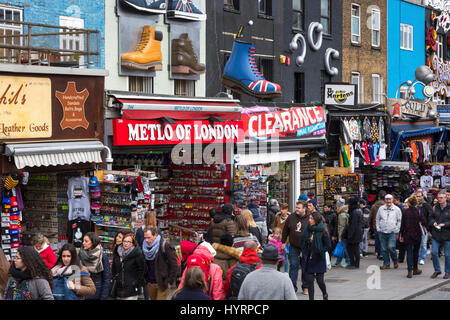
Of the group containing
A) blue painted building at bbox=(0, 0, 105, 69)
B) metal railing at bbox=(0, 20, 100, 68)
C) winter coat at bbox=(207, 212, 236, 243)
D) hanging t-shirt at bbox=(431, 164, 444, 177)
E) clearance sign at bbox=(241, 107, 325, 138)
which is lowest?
winter coat at bbox=(207, 212, 236, 243)

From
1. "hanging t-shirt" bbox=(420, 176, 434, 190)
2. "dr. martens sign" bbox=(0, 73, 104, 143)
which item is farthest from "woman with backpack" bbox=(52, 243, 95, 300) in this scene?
"hanging t-shirt" bbox=(420, 176, 434, 190)

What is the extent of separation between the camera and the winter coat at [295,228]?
1614 cm

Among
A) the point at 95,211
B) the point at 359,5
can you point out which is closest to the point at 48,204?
the point at 95,211

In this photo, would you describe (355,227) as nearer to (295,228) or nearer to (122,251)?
(295,228)

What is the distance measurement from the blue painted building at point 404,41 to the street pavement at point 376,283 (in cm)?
1658

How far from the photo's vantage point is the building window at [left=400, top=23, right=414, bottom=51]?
37.1 metres

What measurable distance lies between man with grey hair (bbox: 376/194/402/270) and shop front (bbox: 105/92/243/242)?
14.1 ft

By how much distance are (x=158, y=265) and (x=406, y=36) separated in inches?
1063

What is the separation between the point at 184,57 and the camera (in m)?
22.5

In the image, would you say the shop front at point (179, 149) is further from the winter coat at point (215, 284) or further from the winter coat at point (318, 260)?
the winter coat at point (215, 284)

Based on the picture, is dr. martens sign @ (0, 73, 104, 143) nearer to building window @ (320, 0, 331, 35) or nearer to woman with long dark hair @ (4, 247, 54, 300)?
woman with long dark hair @ (4, 247, 54, 300)

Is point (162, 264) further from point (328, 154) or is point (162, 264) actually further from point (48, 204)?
point (328, 154)

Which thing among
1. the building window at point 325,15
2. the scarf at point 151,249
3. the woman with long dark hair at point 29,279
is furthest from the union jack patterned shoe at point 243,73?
the woman with long dark hair at point 29,279

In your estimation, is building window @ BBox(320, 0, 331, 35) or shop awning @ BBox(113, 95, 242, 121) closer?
shop awning @ BBox(113, 95, 242, 121)
